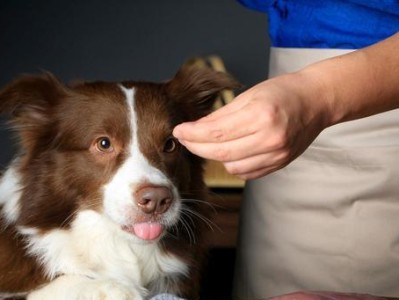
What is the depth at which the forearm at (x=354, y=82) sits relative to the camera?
1007 mm

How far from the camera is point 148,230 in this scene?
146 cm

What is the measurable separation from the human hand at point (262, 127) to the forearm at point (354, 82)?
0.04 ft

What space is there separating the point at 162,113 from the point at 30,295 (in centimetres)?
54

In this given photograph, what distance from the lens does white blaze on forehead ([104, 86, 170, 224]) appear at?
4.60ft

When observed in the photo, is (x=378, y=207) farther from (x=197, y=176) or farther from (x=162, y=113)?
(x=162, y=113)

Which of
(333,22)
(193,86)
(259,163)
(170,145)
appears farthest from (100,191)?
(333,22)

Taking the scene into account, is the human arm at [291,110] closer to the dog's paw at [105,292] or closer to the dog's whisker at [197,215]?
the dog's paw at [105,292]

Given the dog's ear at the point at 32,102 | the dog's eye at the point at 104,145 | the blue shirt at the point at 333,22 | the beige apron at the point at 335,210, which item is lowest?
the beige apron at the point at 335,210

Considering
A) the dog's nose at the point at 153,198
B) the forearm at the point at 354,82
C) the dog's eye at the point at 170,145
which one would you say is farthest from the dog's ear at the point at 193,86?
the forearm at the point at 354,82

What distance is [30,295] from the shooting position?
1.44 metres

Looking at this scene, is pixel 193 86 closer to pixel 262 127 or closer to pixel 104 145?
pixel 104 145

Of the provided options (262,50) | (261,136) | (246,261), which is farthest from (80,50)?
(261,136)

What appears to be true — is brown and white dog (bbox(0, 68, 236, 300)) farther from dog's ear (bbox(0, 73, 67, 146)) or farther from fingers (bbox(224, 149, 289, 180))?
fingers (bbox(224, 149, 289, 180))

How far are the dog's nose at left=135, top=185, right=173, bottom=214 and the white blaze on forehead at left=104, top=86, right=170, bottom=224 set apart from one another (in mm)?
15
